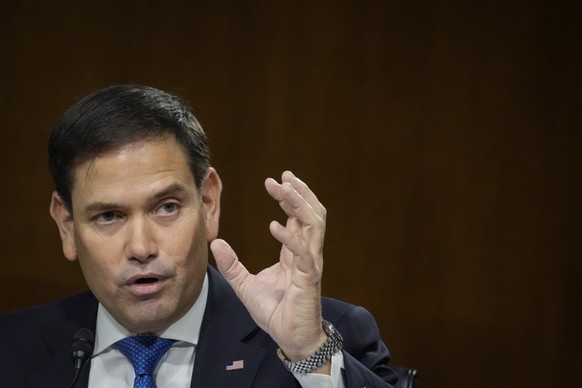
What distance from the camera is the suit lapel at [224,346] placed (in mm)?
2672

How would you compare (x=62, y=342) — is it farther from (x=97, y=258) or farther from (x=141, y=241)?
(x=141, y=241)

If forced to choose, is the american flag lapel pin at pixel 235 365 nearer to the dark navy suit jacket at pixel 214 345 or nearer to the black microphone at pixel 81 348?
the dark navy suit jacket at pixel 214 345

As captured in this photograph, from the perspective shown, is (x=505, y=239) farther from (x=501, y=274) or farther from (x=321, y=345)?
(x=321, y=345)

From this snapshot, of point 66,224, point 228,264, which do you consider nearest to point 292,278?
point 228,264

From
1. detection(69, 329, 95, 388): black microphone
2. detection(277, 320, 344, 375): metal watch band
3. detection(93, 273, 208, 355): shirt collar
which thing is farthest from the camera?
detection(93, 273, 208, 355): shirt collar

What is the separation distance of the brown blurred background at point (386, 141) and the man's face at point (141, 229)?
1608 mm

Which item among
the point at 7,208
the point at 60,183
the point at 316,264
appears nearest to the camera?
the point at 316,264

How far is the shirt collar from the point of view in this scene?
2.75 m

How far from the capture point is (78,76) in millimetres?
4355

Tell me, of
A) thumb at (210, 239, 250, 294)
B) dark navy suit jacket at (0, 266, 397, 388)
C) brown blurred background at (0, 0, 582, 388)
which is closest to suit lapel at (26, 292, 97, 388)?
dark navy suit jacket at (0, 266, 397, 388)

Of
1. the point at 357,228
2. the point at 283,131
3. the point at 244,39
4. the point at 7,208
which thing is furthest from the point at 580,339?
the point at 7,208

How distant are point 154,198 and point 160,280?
0.20m

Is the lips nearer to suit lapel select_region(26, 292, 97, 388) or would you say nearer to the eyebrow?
the eyebrow

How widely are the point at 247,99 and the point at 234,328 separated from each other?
166 centimetres
